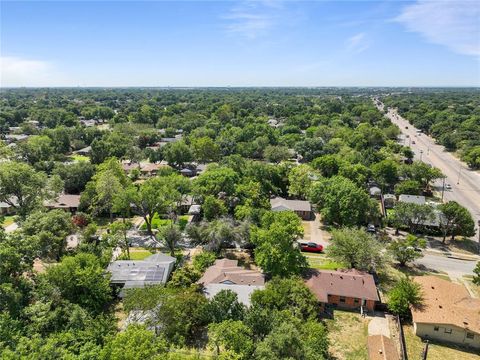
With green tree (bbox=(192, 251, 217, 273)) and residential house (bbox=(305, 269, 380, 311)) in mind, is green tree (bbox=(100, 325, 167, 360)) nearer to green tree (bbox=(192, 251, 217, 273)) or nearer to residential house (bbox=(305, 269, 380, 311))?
green tree (bbox=(192, 251, 217, 273))

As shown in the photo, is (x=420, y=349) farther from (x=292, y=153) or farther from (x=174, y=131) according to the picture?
(x=174, y=131)

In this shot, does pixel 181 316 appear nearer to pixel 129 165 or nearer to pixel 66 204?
pixel 66 204

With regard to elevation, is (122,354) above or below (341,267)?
above

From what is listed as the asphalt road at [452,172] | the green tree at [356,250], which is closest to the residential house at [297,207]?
the green tree at [356,250]

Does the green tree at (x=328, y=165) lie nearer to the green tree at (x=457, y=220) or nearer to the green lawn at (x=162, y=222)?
the green tree at (x=457, y=220)

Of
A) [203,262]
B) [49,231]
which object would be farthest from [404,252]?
[49,231]

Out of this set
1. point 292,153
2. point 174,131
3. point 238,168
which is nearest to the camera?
point 238,168

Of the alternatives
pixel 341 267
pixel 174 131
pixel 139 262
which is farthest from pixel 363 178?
pixel 174 131
